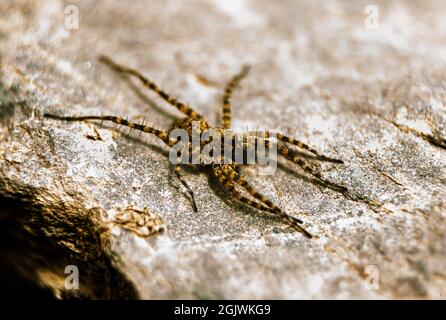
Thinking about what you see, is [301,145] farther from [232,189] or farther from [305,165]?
[232,189]

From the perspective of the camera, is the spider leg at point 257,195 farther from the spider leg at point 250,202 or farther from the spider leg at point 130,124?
the spider leg at point 130,124

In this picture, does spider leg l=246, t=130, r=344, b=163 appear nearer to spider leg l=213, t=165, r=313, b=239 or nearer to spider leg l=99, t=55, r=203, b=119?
spider leg l=213, t=165, r=313, b=239

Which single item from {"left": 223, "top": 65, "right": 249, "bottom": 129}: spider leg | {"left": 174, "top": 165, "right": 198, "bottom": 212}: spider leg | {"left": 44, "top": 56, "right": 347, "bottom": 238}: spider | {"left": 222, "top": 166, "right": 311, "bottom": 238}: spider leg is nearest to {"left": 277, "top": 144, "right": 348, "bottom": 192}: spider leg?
{"left": 44, "top": 56, "right": 347, "bottom": 238}: spider

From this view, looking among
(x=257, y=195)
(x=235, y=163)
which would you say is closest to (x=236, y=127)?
(x=235, y=163)

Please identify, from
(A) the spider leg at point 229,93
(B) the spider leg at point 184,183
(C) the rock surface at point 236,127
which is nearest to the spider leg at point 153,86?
(C) the rock surface at point 236,127
